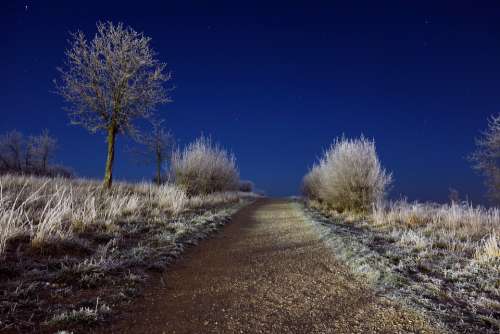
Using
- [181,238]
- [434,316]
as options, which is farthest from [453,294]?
[181,238]

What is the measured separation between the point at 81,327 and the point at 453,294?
15.7 ft

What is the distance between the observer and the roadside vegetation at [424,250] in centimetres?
382

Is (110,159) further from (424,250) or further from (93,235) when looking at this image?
(424,250)

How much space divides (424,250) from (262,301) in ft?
15.5

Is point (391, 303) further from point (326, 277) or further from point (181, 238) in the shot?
point (181, 238)

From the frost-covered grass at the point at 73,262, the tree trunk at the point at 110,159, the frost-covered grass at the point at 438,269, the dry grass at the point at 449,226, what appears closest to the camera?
the frost-covered grass at the point at 73,262

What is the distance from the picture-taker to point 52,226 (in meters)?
5.59

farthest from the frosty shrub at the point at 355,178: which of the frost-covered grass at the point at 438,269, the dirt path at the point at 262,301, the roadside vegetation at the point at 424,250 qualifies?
the dirt path at the point at 262,301

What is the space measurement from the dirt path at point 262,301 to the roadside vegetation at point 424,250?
50cm

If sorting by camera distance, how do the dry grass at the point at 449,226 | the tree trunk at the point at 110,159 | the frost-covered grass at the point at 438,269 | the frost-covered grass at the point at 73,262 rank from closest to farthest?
1. the frost-covered grass at the point at 73,262
2. the frost-covered grass at the point at 438,269
3. the dry grass at the point at 449,226
4. the tree trunk at the point at 110,159

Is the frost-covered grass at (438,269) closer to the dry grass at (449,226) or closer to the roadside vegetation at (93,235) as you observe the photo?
the dry grass at (449,226)

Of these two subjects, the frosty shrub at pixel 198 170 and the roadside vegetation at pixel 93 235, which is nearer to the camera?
the roadside vegetation at pixel 93 235

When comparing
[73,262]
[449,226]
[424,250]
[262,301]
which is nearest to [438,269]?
[424,250]

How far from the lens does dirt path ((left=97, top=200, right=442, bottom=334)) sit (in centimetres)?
324
